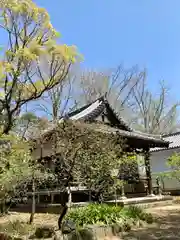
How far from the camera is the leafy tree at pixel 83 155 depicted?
9.37 metres

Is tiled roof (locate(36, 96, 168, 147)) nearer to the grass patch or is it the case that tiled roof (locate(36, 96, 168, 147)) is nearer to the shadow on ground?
the shadow on ground

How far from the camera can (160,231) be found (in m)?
9.30

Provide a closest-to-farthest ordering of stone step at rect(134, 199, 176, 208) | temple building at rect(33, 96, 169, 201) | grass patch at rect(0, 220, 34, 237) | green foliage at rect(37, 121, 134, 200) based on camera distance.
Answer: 1. grass patch at rect(0, 220, 34, 237)
2. green foliage at rect(37, 121, 134, 200)
3. stone step at rect(134, 199, 176, 208)
4. temple building at rect(33, 96, 169, 201)

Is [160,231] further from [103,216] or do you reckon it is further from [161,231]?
[103,216]

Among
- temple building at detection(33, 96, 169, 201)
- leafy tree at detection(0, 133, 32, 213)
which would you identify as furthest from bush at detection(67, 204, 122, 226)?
temple building at detection(33, 96, 169, 201)

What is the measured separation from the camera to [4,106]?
35.0 ft

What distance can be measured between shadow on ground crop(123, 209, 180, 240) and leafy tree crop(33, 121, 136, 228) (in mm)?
2324

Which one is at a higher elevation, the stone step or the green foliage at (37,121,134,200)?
the green foliage at (37,121,134,200)

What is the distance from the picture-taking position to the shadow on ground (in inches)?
334

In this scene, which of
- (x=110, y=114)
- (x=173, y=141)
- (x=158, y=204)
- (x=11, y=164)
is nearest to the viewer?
(x=11, y=164)

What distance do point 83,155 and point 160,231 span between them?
349 cm

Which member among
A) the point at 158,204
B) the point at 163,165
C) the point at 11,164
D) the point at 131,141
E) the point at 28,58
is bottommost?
the point at 158,204

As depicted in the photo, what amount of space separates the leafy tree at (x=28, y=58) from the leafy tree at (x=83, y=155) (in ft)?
6.03

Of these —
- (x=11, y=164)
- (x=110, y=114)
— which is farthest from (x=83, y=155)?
(x=110, y=114)
